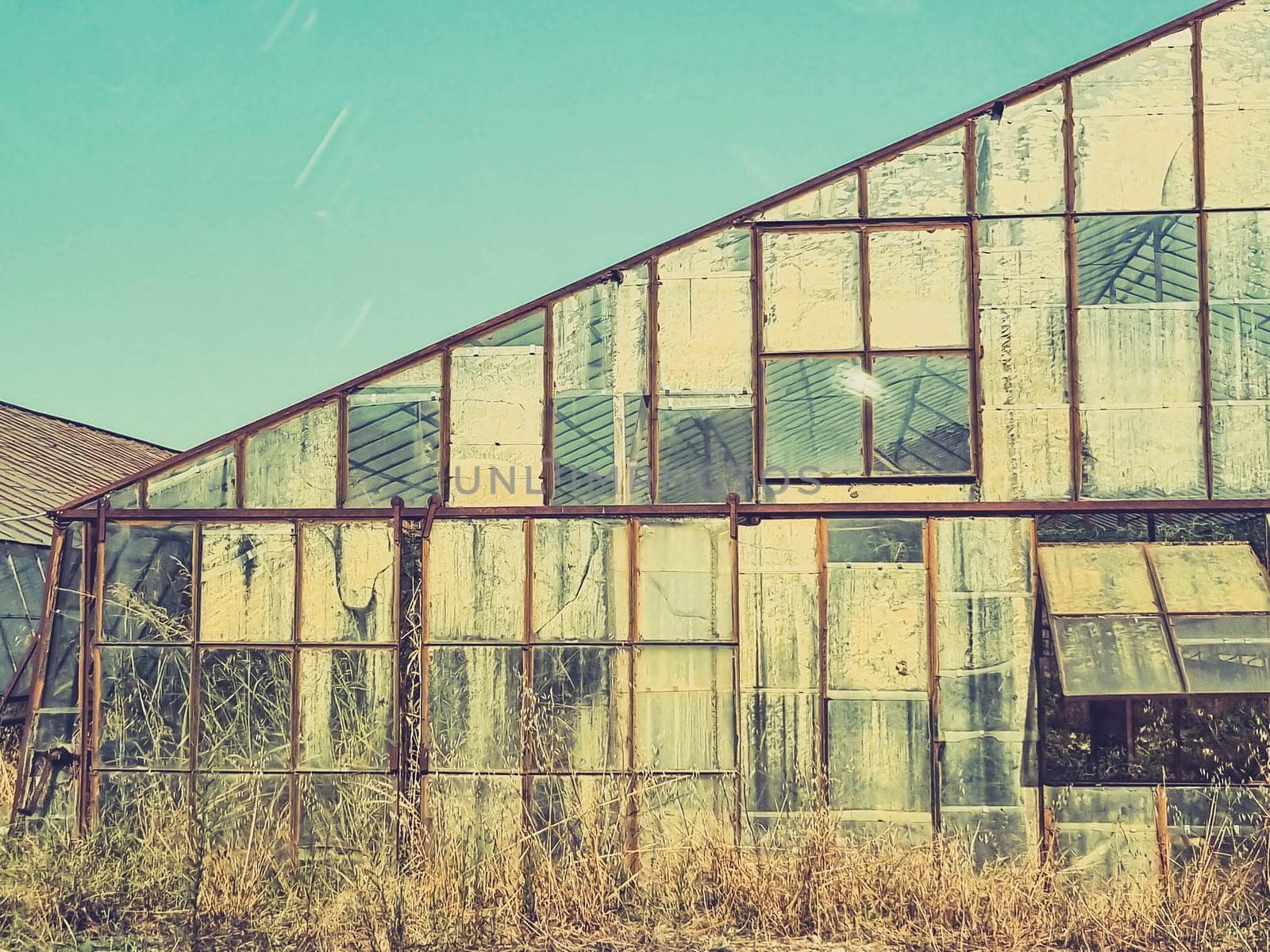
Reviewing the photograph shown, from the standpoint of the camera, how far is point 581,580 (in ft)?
33.7

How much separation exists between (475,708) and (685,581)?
213 cm

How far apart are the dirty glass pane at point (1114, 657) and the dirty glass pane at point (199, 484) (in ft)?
23.8

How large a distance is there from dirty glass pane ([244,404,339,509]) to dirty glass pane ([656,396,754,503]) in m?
2.96

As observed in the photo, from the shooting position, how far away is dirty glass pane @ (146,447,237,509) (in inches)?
413

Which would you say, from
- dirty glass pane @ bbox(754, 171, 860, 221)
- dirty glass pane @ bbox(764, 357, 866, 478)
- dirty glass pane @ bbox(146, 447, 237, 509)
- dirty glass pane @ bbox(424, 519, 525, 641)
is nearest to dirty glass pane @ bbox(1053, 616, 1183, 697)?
dirty glass pane @ bbox(764, 357, 866, 478)

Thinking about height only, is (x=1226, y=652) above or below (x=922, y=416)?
Result: below

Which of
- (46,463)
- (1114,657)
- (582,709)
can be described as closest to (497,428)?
(582,709)

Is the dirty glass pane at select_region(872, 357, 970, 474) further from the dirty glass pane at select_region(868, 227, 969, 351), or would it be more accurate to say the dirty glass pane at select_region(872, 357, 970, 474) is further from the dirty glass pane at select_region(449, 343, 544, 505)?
the dirty glass pane at select_region(449, 343, 544, 505)

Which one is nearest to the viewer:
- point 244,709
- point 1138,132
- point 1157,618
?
point 1157,618

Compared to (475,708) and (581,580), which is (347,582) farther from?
(581,580)

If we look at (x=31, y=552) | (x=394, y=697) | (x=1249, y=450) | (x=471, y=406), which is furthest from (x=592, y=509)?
(x=31, y=552)

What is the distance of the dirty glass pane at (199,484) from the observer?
34.4 feet

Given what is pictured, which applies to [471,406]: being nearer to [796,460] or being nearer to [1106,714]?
[796,460]

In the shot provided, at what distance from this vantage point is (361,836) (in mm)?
9977
